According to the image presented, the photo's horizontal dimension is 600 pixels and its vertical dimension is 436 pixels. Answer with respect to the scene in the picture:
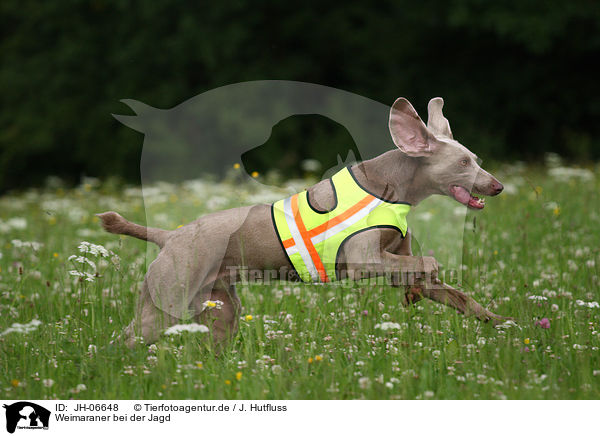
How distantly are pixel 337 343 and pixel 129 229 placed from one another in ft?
4.51

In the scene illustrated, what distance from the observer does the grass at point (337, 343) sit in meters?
3.19

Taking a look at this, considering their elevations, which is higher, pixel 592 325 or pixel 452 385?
pixel 592 325

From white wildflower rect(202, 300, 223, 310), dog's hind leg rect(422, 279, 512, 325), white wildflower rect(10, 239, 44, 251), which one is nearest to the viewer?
white wildflower rect(202, 300, 223, 310)

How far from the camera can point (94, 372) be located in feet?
11.3

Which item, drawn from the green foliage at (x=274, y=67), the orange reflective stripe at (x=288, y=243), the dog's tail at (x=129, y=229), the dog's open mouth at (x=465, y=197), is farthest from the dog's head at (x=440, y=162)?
the green foliage at (x=274, y=67)

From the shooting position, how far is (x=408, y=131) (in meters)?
3.57

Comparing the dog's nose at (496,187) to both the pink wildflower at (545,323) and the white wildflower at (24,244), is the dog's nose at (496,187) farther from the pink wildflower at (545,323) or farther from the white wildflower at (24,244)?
the white wildflower at (24,244)

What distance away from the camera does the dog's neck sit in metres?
3.64

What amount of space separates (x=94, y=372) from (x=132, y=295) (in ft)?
3.96

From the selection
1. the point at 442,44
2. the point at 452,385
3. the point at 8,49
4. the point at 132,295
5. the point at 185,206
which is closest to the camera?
the point at 452,385

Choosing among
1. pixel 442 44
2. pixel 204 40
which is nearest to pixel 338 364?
pixel 204 40

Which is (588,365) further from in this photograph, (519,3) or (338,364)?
(519,3)

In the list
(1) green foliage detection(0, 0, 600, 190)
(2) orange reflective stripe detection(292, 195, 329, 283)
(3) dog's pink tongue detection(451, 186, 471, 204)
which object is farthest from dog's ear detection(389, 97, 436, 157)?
(1) green foliage detection(0, 0, 600, 190)

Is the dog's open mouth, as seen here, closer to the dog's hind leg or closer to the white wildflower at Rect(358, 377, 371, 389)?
the dog's hind leg
